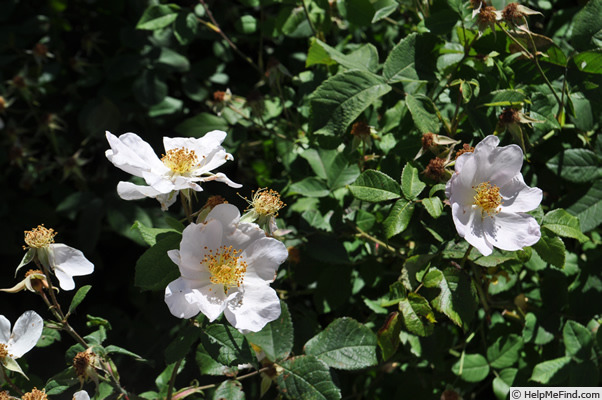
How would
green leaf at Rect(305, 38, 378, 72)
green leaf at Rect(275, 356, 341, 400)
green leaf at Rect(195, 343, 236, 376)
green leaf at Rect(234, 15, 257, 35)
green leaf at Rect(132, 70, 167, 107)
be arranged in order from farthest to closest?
green leaf at Rect(132, 70, 167, 107), green leaf at Rect(234, 15, 257, 35), green leaf at Rect(305, 38, 378, 72), green leaf at Rect(195, 343, 236, 376), green leaf at Rect(275, 356, 341, 400)

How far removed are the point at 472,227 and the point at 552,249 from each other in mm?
211

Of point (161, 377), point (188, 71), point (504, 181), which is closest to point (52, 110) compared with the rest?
point (188, 71)

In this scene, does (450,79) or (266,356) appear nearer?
(266,356)

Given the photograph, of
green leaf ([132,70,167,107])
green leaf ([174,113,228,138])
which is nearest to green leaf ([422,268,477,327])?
green leaf ([174,113,228,138])

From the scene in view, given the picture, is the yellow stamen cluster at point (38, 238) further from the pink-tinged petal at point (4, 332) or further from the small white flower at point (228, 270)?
the small white flower at point (228, 270)

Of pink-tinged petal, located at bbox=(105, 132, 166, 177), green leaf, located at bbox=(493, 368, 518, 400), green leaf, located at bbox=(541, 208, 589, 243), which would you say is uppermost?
pink-tinged petal, located at bbox=(105, 132, 166, 177)

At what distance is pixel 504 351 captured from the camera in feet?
5.39

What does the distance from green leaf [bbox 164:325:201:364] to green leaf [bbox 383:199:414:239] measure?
1.51 ft

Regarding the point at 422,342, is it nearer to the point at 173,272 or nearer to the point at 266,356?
the point at 266,356

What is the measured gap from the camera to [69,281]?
1.25 metres

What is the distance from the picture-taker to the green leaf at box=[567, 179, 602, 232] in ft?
5.03

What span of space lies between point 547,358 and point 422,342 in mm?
344

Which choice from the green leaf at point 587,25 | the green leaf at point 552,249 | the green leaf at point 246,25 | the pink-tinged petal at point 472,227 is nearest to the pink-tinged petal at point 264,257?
the pink-tinged petal at point 472,227

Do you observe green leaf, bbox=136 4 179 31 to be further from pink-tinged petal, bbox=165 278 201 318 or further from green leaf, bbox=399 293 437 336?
green leaf, bbox=399 293 437 336
